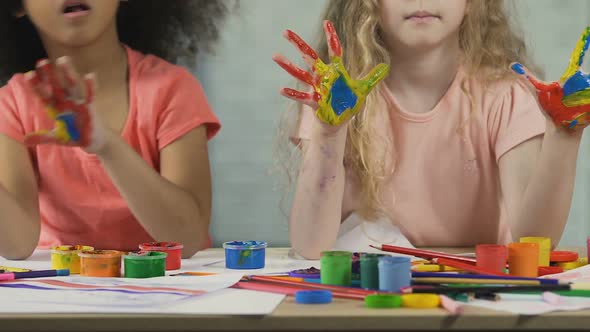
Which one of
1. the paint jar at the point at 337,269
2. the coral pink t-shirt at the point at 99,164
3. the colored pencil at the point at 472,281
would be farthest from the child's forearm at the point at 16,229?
the colored pencil at the point at 472,281

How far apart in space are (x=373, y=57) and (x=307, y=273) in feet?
1.92

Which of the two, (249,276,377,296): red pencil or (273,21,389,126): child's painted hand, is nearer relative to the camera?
(249,276,377,296): red pencil

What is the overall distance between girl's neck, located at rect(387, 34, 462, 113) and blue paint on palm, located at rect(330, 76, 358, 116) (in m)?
0.39

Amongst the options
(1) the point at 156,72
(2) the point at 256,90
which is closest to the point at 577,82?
(1) the point at 156,72

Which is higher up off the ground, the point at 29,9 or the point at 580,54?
the point at 29,9

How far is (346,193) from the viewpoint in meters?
1.50

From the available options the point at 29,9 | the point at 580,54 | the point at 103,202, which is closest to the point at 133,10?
the point at 29,9

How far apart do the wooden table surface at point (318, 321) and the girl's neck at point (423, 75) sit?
2.48ft

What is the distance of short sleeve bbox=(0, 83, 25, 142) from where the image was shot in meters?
1.50

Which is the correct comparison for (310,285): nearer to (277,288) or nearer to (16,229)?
(277,288)

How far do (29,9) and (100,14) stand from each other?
0.49 feet

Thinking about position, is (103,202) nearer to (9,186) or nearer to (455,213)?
(9,186)

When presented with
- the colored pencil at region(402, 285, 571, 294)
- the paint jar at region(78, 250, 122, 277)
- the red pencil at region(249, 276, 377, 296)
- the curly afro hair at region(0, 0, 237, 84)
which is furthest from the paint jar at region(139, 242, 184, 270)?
the curly afro hair at region(0, 0, 237, 84)

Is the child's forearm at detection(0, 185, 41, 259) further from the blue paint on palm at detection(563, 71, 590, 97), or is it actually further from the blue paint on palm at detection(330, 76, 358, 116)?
the blue paint on palm at detection(563, 71, 590, 97)
